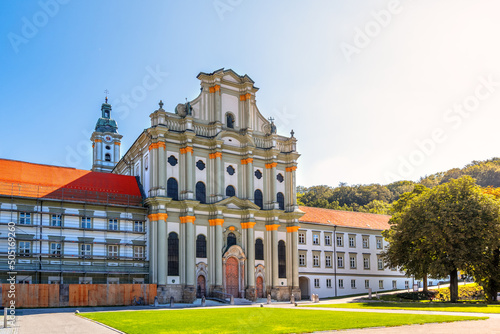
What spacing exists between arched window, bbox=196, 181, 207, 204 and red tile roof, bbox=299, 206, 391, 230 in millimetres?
14703

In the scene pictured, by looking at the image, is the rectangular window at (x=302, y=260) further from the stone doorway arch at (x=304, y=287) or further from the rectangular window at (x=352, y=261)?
the rectangular window at (x=352, y=261)

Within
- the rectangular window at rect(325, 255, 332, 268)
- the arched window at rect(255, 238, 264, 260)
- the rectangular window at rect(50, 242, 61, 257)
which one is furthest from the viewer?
the rectangular window at rect(325, 255, 332, 268)

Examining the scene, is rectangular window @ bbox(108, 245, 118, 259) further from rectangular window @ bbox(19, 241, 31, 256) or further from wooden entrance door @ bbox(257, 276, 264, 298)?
wooden entrance door @ bbox(257, 276, 264, 298)

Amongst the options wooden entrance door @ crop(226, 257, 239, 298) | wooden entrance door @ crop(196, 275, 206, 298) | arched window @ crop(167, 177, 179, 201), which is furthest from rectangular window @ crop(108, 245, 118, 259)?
wooden entrance door @ crop(226, 257, 239, 298)

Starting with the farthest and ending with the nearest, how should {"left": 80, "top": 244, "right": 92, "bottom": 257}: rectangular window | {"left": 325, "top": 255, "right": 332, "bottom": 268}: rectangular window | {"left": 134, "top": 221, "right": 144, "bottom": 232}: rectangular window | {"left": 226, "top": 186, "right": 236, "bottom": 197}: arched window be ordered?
{"left": 325, "top": 255, "right": 332, "bottom": 268}: rectangular window, {"left": 226, "top": 186, "right": 236, "bottom": 197}: arched window, {"left": 134, "top": 221, "right": 144, "bottom": 232}: rectangular window, {"left": 80, "top": 244, "right": 92, "bottom": 257}: rectangular window

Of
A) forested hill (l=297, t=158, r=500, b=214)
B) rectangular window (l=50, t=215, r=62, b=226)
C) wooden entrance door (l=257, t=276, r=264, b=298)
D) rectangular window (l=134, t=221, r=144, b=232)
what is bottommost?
wooden entrance door (l=257, t=276, r=264, b=298)

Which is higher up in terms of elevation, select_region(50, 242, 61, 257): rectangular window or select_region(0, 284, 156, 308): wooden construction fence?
select_region(50, 242, 61, 257): rectangular window

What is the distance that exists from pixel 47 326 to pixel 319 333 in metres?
12.5

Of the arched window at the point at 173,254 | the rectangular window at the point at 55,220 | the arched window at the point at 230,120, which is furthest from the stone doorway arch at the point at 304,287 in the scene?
the rectangular window at the point at 55,220

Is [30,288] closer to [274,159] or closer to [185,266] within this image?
[185,266]

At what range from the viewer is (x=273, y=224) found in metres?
53.8

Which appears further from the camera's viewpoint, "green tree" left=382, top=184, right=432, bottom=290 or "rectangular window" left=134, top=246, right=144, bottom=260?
"green tree" left=382, top=184, right=432, bottom=290

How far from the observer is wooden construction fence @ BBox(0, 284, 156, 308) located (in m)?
36.2

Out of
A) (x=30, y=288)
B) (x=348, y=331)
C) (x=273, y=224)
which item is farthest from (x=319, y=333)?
(x=273, y=224)
